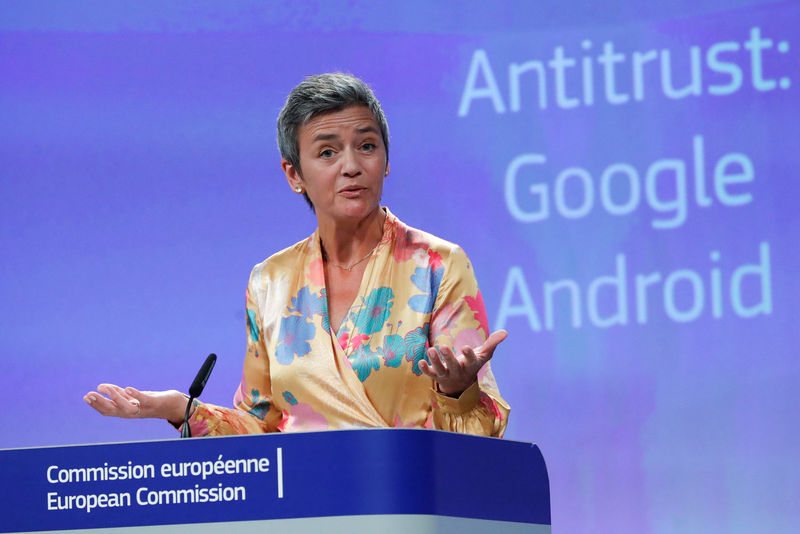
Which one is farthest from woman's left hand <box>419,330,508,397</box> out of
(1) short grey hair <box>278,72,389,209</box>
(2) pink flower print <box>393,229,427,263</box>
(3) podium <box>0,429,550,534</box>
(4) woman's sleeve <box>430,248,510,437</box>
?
(1) short grey hair <box>278,72,389,209</box>

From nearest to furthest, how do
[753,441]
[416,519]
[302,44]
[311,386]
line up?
[416,519], [311,386], [753,441], [302,44]

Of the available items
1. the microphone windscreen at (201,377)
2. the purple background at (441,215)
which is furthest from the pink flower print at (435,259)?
the purple background at (441,215)

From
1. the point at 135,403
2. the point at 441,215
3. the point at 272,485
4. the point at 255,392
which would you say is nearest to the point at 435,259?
the point at 255,392

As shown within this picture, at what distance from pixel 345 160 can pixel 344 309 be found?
306 millimetres

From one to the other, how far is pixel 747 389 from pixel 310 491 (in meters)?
2.28

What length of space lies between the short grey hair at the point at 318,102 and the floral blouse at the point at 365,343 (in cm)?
22

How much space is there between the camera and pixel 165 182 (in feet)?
13.4

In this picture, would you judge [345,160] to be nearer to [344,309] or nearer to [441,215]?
[344,309]

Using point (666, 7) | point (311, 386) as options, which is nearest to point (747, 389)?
point (666, 7)

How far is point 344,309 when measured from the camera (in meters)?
2.28

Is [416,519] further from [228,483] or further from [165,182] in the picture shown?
[165,182]

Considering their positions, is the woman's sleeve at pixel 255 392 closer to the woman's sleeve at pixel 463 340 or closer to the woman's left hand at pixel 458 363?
the woman's sleeve at pixel 463 340

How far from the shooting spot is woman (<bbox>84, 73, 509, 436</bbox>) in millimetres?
2139

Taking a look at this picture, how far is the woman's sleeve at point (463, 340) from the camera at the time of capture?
6.43ft
